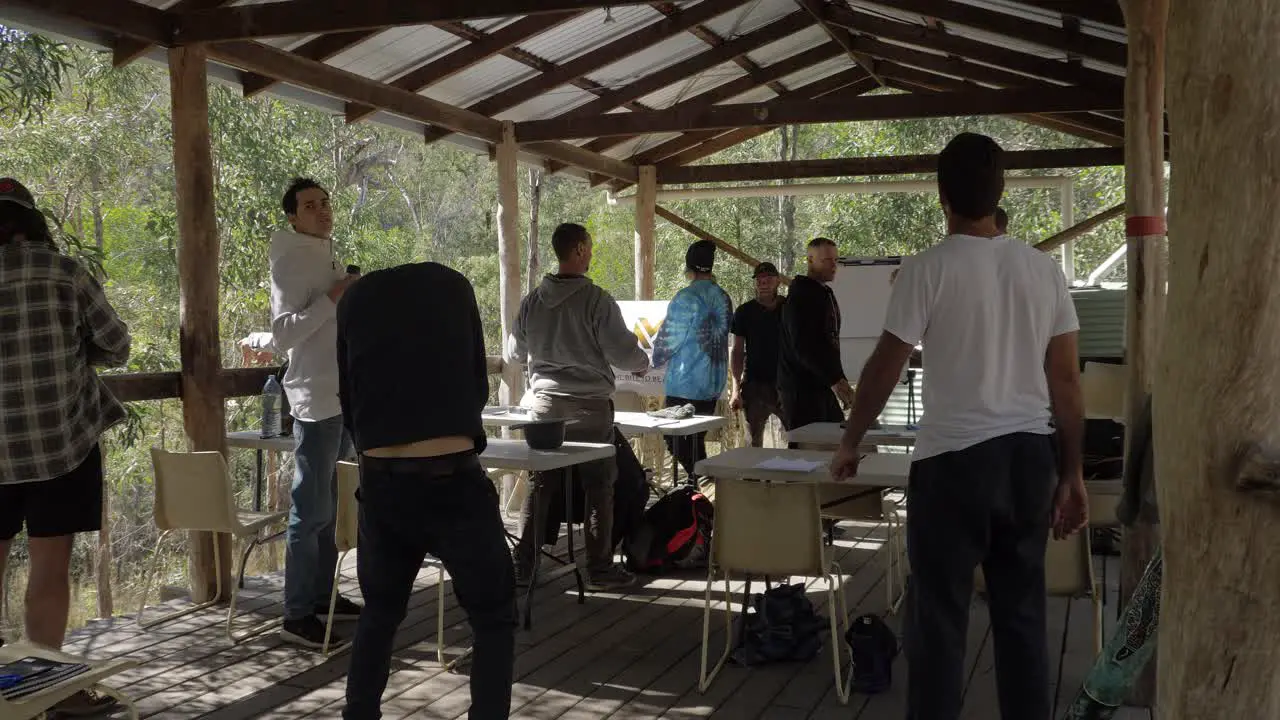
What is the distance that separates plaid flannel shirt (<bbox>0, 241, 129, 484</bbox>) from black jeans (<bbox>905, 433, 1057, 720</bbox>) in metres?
2.38

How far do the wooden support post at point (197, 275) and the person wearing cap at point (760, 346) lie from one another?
2.88 meters

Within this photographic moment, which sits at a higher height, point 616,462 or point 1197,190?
point 1197,190

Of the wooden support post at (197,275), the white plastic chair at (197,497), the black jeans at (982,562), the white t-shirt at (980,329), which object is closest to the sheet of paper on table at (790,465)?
the black jeans at (982,562)

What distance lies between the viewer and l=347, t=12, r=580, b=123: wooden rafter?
22.4ft

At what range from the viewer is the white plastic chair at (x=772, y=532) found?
3605 mm

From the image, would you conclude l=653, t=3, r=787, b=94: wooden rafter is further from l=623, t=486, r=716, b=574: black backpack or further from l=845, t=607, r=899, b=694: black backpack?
l=845, t=607, r=899, b=694: black backpack

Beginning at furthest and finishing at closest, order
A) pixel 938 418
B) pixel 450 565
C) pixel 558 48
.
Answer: pixel 558 48 < pixel 450 565 < pixel 938 418

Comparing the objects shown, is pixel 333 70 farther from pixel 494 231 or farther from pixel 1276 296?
pixel 494 231

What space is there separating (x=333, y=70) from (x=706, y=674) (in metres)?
4.06

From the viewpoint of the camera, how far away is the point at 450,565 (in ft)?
9.06

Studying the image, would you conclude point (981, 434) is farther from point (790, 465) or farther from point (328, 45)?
point (328, 45)

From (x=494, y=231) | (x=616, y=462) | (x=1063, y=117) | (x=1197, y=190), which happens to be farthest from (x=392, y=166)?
(x=1197, y=190)

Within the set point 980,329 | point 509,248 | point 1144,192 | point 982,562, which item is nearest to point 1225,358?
point 980,329

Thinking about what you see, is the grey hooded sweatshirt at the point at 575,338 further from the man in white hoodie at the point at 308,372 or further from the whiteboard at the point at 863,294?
the whiteboard at the point at 863,294
